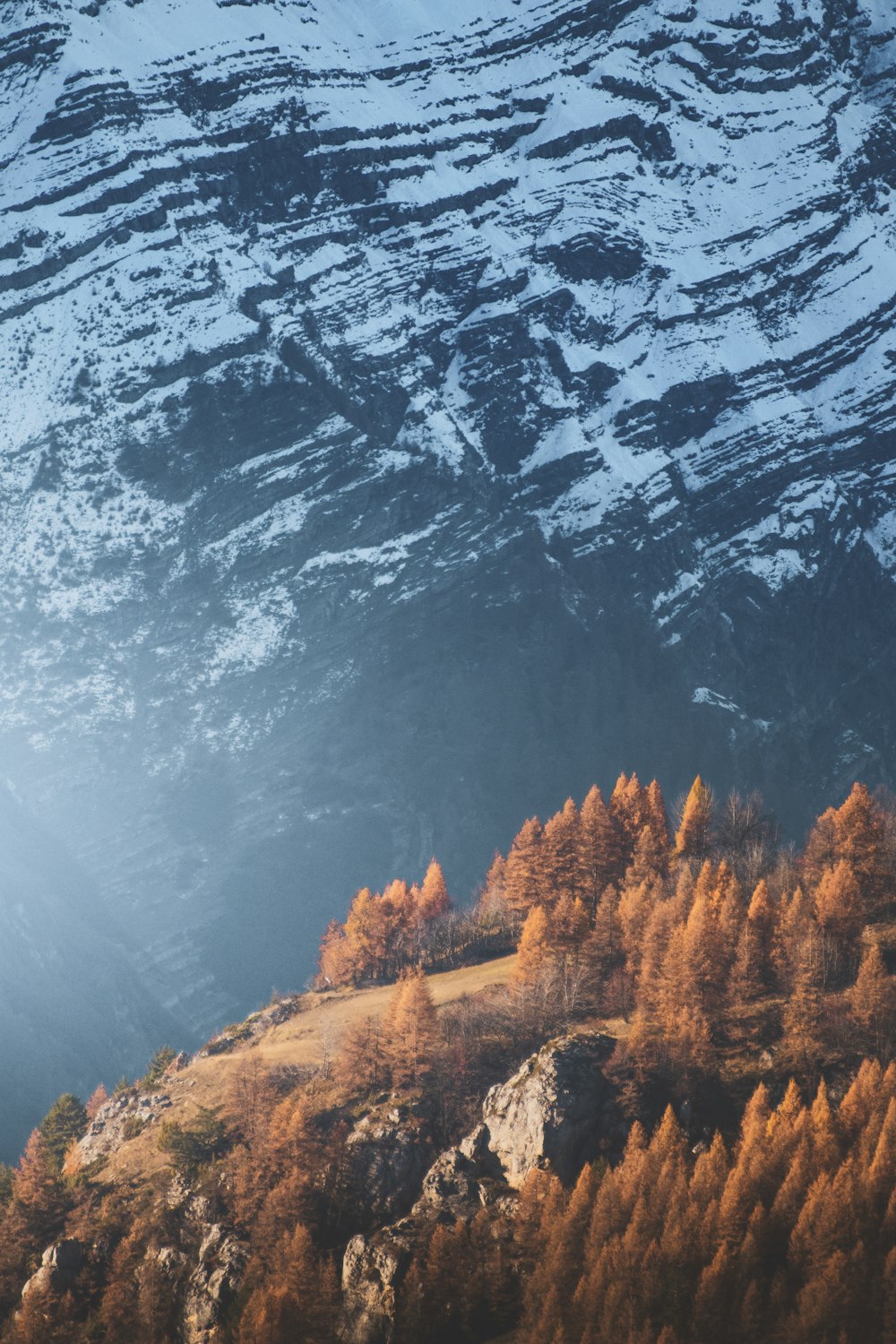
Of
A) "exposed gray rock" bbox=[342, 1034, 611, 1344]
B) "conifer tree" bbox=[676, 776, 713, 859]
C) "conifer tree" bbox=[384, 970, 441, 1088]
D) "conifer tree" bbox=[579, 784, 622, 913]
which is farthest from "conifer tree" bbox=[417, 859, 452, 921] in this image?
"exposed gray rock" bbox=[342, 1034, 611, 1344]

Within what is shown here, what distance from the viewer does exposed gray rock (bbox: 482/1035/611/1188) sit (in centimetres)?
9262

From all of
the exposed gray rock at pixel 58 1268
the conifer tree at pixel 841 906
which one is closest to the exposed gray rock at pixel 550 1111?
the conifer tree at pixel 841 906

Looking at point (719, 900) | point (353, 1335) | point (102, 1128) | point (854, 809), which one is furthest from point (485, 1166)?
point (854, 809)

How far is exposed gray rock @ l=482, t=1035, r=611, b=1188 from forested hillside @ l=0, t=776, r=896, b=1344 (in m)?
0.16

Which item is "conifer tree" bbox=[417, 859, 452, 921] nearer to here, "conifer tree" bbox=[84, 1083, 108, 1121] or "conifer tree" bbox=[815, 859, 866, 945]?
"conifer tree" bbox=[84, 1083, 108, 1121]

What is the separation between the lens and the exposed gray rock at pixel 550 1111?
92.6 m

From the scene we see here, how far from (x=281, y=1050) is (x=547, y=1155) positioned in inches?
1355

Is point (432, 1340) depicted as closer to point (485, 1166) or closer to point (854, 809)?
point (485, 1166)

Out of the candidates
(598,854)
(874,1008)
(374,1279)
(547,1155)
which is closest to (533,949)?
(598,854)

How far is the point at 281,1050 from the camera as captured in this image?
391ft

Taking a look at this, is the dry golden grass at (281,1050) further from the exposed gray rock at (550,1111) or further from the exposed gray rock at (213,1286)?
the exposed gray rock at (550,1111)

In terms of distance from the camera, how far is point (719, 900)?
373 ft

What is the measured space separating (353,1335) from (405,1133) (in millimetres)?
15331

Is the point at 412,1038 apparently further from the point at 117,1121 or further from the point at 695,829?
the point at 695,829
